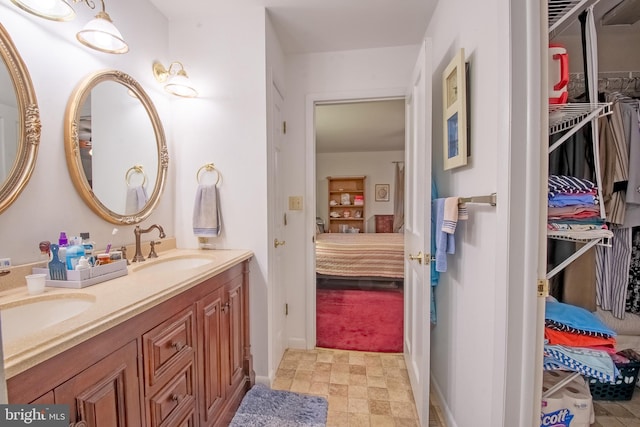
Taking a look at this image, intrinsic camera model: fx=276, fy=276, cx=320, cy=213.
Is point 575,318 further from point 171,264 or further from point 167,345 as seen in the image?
point 171,264

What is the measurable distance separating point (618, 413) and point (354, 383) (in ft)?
4.89

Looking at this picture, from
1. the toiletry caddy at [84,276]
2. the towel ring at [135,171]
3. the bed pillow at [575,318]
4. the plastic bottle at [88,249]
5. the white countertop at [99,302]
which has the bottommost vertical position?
the bed pillow at [575,318]

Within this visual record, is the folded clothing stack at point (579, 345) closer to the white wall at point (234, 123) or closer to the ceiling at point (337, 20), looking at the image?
the white wall at point (234, 123)

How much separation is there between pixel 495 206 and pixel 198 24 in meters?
2.10

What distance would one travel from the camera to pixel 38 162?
1.14m

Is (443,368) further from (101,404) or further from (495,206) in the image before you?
(101,404)

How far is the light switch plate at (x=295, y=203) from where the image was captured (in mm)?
2330

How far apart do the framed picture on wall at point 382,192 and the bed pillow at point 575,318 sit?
5.28 metres

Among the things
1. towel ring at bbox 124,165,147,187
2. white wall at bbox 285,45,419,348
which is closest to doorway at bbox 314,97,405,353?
white wall at bbox 285,45,419,348

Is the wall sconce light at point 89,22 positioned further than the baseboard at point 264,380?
No

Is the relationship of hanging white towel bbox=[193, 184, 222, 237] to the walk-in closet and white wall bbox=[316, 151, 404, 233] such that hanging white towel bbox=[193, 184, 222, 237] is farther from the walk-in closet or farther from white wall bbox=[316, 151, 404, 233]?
white wall bbox=[316, 151, 404, 233]

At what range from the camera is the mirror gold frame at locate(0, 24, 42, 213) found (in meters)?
1.02

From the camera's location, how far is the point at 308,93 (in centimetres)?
231

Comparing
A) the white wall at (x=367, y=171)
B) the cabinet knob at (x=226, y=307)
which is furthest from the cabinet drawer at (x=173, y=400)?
the white wall at (x=367, y=171)
